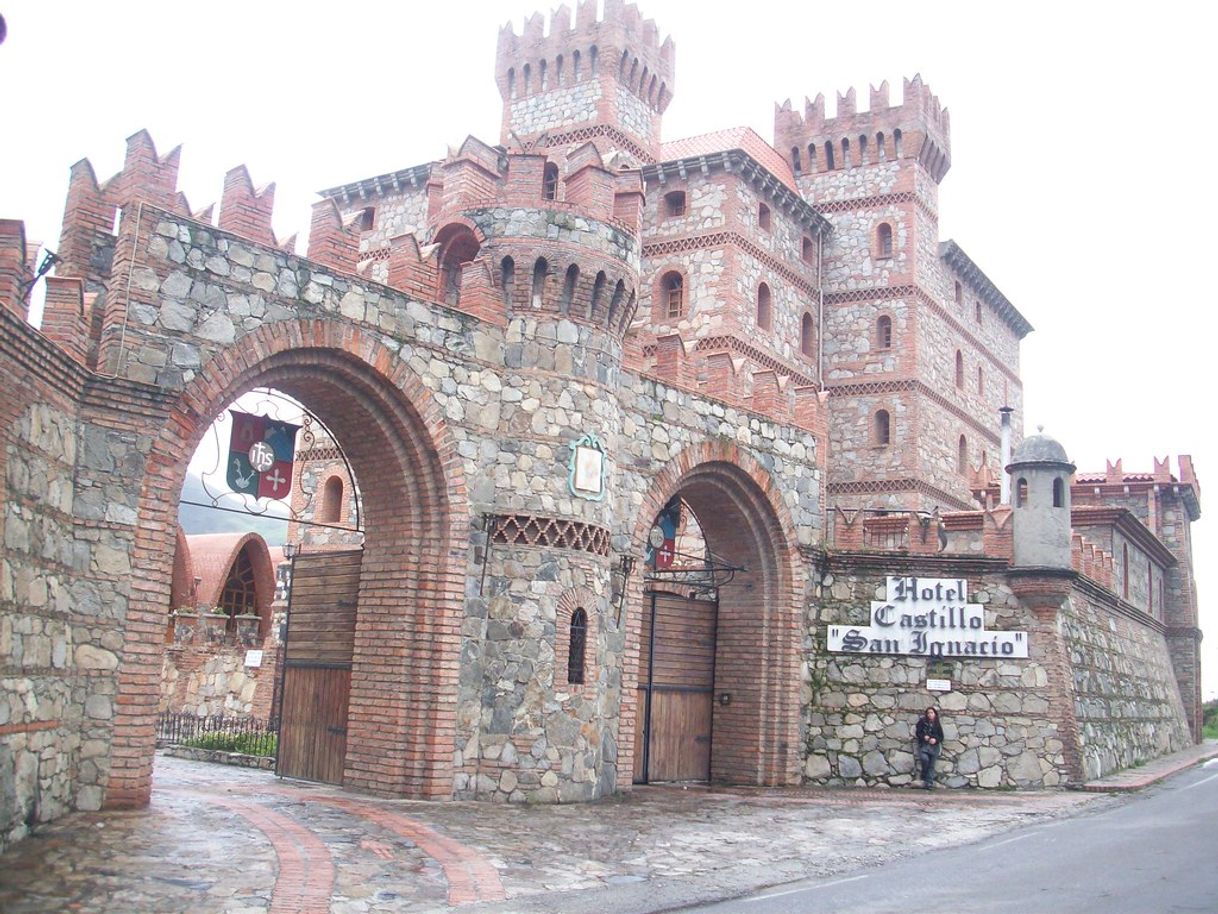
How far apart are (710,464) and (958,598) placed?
4708 mm

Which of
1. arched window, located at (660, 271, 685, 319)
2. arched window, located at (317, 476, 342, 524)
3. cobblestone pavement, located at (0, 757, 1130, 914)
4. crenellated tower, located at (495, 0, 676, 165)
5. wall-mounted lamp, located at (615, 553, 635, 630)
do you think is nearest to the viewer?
cobblestone pavement, located at (0, 757, 1130, 914)

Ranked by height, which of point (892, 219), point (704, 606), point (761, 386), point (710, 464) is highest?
point (892, 219)

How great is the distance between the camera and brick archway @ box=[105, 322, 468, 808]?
1292 centimetres

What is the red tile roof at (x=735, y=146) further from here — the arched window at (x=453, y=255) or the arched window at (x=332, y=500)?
the arched window at (x=453, y=255)

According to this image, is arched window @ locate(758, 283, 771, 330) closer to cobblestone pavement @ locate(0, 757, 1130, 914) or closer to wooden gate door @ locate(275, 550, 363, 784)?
cobblestone pavement @ locate(0, 757, 1130, 914)

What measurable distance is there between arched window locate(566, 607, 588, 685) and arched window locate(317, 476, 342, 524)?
15.6 metres

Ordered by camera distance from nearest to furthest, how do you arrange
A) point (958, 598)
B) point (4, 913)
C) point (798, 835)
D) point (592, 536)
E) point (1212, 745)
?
point (4, 913) → point (798, 835) → point (592, 536) → point (958, 598) → point (1212, 745)

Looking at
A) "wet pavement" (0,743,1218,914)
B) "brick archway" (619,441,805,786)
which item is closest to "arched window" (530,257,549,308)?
"brick archway" (619,441,805,786)

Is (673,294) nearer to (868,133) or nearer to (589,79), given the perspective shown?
(589,79)

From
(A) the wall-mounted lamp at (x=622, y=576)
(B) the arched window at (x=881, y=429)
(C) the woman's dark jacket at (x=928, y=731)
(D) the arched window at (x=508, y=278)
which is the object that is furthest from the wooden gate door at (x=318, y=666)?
(B) the arched window at (x=881, y=429)

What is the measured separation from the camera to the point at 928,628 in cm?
1884

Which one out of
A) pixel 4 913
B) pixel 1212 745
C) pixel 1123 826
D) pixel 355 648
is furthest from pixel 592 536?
pixel 1212 745

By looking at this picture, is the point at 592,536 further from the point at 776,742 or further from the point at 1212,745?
the point at 1212,745

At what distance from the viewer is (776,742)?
59.8ft
